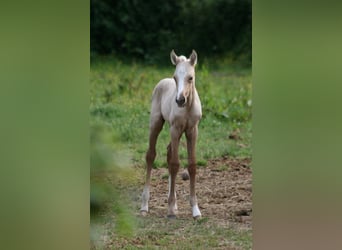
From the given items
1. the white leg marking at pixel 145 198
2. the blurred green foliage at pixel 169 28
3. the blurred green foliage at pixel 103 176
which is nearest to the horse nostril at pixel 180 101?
the blurred green foliage at pixel 169 28

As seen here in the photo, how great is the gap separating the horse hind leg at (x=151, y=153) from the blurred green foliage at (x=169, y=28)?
340mm

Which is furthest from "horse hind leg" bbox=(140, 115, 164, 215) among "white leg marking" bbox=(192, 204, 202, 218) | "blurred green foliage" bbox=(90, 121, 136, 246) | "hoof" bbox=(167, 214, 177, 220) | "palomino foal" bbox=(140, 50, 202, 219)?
"blurred green foliage" bbox=(90, 121, 136, 246)

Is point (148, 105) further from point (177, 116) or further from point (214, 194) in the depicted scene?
point (214, 194)

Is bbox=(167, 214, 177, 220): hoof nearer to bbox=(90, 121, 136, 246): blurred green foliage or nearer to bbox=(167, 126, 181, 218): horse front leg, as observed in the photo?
bbox=(167, 126, 181, 218): horse front leg

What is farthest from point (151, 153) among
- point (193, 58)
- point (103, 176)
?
point (103, 176)

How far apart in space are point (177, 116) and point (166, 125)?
11 centimetres

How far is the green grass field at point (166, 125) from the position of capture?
359 centimetres

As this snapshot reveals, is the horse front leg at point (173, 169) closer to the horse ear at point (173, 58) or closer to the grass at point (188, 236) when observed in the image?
the grass at point (188, 236)

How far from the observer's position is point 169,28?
404 centimetres

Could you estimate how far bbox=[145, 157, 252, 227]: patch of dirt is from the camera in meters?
3.69
